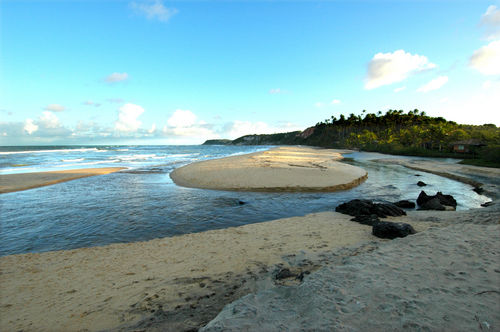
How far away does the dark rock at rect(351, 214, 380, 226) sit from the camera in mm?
9375

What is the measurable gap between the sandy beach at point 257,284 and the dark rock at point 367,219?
144 cm

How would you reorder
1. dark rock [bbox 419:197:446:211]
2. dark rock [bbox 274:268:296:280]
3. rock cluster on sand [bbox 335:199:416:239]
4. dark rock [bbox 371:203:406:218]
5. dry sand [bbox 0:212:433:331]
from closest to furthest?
dry sand [bbox 0:212:433:331], dark rock [bbox 274:268:296:280], rock cluster on sand [bbox 335:199:416:239], dark rock [bbox 371:203:406:218], dark rock [bbox 419:197:446:211]

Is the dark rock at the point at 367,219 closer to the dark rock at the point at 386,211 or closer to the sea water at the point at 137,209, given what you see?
the dark rock at the point at 386,211

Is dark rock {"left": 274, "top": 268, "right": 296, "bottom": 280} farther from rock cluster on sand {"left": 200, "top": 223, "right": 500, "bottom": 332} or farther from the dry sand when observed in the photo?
rock cluster on sand {"left": 200, "top": 223, "right": 500, "bottom": 332}

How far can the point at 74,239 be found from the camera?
872 cm

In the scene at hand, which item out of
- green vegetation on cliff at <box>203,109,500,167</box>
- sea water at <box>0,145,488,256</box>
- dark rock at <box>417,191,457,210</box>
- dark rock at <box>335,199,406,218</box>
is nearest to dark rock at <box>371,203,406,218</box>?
dark rock at <box>335,199,406,218</box>

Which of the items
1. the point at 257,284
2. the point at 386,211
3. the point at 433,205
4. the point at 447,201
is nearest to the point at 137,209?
the point at 257,284

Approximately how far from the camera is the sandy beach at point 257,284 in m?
3.54

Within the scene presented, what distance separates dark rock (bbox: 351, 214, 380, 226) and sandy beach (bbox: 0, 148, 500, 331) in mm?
1441

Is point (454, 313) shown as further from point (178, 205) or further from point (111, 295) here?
point (178, 205)

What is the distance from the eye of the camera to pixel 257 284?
507 centimetres

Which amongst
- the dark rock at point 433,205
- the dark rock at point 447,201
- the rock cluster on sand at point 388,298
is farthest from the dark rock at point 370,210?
the rock cluster on sand at point 388,298

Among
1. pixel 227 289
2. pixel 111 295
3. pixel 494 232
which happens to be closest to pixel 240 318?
pixel 227 289

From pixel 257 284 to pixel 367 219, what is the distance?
6.79 metres
